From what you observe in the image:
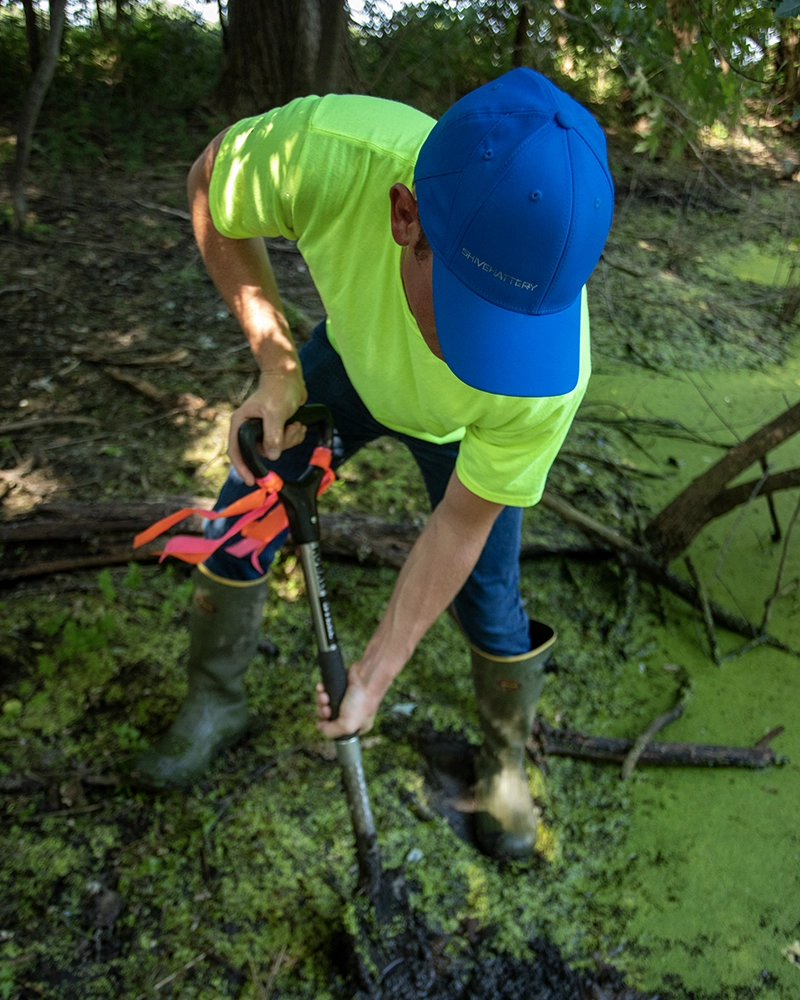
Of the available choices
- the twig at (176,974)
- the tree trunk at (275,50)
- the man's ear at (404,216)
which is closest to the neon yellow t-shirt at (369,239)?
the man's ear at (404,216)

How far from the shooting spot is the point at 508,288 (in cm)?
111

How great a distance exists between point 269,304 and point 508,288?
0.74 m

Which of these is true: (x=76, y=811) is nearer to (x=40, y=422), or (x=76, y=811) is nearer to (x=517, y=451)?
(x=517, y=451)

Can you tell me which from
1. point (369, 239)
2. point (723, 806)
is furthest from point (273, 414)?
point (723, 806)

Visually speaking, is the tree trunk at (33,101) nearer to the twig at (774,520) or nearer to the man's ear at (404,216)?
the man's ear at (404,216)

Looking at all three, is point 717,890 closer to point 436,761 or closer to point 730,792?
point 730,792

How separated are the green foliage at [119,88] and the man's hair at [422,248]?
4772mm

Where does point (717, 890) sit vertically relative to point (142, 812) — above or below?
above

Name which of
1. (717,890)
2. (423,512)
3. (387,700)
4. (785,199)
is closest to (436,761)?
(387,700)

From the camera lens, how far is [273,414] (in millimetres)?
1582

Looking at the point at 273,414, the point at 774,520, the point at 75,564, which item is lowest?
the point at 75,564

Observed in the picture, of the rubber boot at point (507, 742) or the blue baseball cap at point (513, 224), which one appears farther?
the rubber boot at point (507, 742)

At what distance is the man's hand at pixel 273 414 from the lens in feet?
5.19

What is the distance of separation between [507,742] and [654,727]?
0.47m
